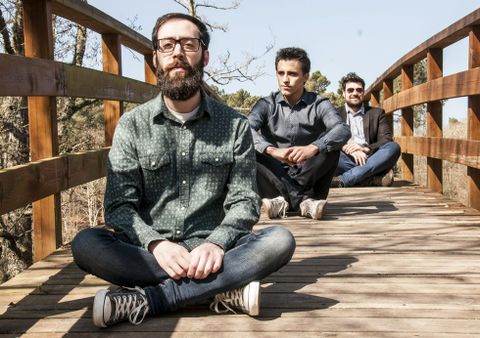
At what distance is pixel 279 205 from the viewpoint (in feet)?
14.9

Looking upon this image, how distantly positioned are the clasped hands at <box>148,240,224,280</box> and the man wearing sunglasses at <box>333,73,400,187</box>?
4150 millimetres

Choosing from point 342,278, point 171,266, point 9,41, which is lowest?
point 342,278

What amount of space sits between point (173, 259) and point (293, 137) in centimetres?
247

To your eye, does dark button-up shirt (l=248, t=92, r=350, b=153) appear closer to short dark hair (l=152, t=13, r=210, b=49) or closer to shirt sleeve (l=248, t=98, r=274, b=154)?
shirt sleeve (l=248, t=98, r=274, b=154)

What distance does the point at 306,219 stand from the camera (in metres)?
4.54

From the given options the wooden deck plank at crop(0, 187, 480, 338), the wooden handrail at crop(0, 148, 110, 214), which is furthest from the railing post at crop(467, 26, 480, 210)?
the wooden handrail at crop(0, 148, 110, 214)

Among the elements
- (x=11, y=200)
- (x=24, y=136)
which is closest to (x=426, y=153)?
(x=11, y=200)

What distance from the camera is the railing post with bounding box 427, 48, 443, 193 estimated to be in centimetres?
590

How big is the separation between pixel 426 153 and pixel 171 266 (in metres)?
4.31

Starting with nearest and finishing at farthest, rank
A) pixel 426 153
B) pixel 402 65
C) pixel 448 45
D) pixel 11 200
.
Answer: pixel 11 200
pixel 448 45
pixel 426 153
pixel 402 65

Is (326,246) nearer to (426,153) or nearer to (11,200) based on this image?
(11,200)

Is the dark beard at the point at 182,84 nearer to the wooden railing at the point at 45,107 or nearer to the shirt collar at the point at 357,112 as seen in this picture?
the wooden railing at the point at 45,107

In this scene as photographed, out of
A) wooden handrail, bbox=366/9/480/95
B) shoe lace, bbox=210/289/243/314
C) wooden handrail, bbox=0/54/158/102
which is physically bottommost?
shoe lace, bbox=210/289/243/314

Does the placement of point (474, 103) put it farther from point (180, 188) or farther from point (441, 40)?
point (180, 188)
